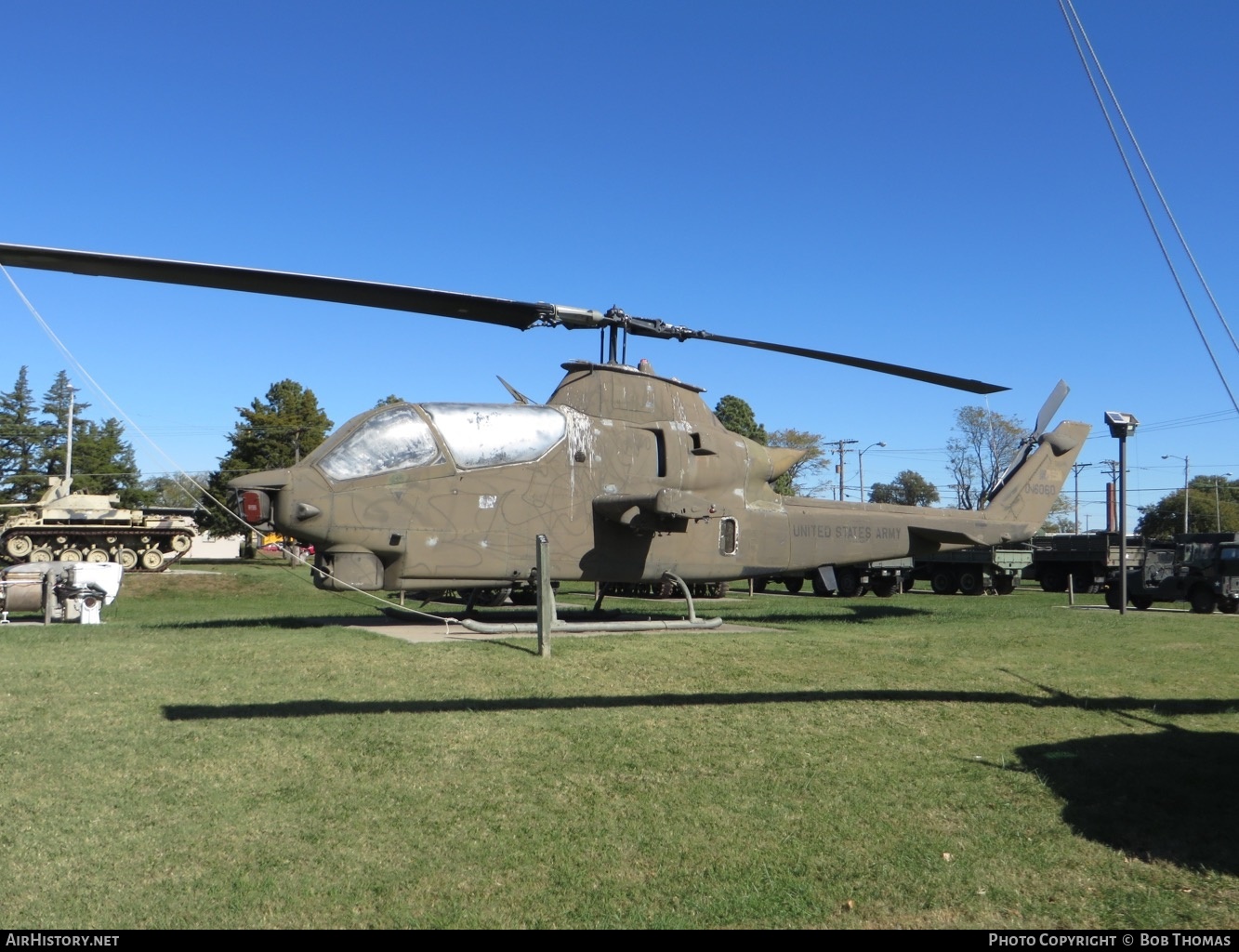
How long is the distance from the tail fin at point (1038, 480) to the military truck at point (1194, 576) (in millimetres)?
5897

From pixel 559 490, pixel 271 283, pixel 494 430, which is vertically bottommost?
pixel 559 490

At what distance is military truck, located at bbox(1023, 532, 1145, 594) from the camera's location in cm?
3038

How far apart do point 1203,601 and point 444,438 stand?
19874 mm

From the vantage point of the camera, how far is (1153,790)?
5.84 m

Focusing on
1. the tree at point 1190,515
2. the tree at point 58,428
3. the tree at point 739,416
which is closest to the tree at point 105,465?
the tree at point 58,428

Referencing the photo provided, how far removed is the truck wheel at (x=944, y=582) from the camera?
3178 centimetres

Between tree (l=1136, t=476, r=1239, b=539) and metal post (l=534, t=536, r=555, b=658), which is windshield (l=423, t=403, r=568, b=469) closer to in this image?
metal post (l=534, t=536, r=555, b=658)

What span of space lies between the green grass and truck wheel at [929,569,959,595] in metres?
22.3

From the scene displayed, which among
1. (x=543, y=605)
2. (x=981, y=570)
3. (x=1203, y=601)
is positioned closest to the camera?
(x=543, y=605)

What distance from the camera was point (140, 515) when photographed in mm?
35938

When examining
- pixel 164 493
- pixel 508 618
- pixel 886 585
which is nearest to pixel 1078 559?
pixel 886 585

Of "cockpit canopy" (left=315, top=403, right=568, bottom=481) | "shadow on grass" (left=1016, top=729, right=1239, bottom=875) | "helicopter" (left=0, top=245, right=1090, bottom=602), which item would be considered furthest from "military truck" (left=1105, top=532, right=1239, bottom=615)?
"shadow on grass" (left=1016, top=729, right=1239, bottom=875)

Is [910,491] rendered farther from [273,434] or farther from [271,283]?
[271,283]
